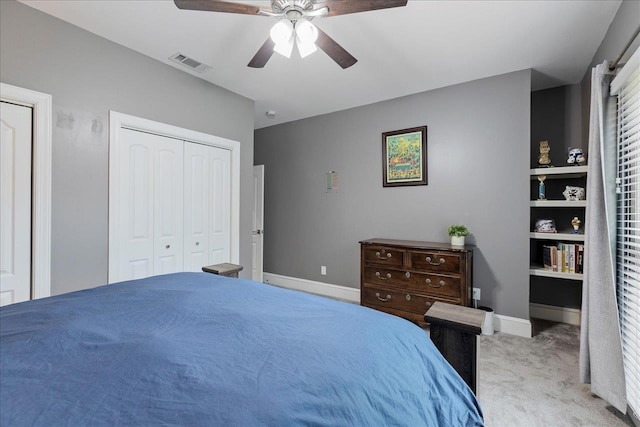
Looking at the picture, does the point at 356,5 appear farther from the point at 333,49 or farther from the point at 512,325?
the point at 512,325

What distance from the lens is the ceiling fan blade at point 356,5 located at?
1.51 meters

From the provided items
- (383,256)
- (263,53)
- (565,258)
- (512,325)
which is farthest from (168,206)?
(565,258)

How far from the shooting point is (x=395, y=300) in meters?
3.15

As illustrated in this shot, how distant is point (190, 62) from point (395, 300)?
124 inches

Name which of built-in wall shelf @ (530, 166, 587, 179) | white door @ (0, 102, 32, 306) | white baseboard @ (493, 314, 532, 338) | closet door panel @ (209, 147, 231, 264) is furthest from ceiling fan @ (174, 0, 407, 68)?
white baseboard @ (493, 314, 532, 338)

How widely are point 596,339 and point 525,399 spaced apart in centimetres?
59

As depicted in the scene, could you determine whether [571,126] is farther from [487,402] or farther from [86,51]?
[86,51]

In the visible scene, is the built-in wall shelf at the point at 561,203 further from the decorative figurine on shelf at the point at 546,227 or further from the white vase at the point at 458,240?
the white vase at the point at 458,240

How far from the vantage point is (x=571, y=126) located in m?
3.27

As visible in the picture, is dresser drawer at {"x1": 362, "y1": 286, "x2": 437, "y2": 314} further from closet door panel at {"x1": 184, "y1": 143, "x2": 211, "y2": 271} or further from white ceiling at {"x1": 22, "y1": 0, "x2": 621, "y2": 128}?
white ceiling at {"x1": 22, "y1": 0, "x2": 621, "y2": 128}

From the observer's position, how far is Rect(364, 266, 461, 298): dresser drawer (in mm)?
2818

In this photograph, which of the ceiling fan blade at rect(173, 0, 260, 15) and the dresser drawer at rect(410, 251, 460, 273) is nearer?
the ceiling fan blade at rect(173, 0, 260, 15)

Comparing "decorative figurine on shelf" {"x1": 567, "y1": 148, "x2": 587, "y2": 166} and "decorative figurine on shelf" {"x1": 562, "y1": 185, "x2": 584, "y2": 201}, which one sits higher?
"decorative figurine on shelf" {"x1": 567, "y1": 148, "x2": 587, "y2": 166}

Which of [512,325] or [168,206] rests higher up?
[168,206]
